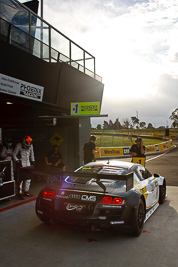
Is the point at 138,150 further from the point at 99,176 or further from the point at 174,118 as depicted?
the point at 174,118

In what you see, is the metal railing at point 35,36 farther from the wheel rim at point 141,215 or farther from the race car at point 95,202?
the wheel rim at point 141,215

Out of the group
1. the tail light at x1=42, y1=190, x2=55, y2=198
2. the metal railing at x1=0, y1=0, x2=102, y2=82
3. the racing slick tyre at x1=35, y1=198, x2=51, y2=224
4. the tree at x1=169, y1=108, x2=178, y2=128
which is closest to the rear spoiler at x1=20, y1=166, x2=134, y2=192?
the tail light at x1=42, y1=190, x2=55, y2=198

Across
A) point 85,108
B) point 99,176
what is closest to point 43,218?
point 99,176

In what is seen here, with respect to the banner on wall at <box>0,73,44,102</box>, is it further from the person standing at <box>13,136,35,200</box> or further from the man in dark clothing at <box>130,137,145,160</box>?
the man in dark clothing at <box>130,137,145,160</box>

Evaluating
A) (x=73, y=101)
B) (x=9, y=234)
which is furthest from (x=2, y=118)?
(x=9, y=234)

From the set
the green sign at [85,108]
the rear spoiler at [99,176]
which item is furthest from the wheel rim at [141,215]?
the green sign at [85,108]

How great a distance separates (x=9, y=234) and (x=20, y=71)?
16.8ft

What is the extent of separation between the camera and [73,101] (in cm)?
1166

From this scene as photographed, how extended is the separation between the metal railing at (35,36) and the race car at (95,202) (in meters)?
5.50

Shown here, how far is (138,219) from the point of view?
4645mm

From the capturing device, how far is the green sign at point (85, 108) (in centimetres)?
1011

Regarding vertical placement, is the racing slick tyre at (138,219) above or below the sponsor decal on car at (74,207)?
below

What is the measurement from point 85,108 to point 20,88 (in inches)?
129

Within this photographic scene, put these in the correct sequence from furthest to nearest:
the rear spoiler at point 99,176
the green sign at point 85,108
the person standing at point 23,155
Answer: the green sign at point 85,108
the person standing at point 23,155
the rear spoiler at point 99,176
